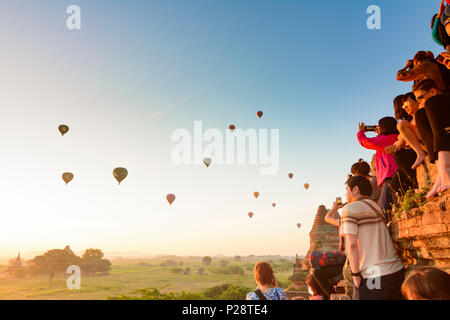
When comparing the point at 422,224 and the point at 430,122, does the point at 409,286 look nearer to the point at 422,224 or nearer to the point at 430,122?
the point at 422,224

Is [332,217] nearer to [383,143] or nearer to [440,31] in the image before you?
[383,143]

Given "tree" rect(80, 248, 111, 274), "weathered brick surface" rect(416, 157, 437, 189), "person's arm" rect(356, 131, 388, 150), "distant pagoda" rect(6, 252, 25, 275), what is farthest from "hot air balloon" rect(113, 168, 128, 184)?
"distant pagoda" rect(6, 252, 25, 275)

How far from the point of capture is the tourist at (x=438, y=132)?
3.40 meters

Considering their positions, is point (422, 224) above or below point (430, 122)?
below

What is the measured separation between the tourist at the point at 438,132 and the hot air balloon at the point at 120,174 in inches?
1018

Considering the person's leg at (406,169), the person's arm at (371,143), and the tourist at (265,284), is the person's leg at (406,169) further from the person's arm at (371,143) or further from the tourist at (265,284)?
the tourist at (265,284)

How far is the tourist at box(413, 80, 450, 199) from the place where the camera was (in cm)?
340

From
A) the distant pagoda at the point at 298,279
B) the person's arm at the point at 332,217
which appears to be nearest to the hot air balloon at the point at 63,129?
the distant pagoda at the point at 298,279

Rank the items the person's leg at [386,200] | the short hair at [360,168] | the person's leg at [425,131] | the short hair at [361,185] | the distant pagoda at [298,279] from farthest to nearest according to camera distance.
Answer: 1. the distant pagoda at [298,279]
2. the short hair at [360,168]
3. the person's leg at [386,200]
4. the short hair at [361,185]
5. the person's leg at [425,131]

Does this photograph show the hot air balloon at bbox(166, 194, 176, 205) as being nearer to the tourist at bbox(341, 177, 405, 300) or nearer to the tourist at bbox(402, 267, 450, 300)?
the tourist at bbox(341, 177, 405, 300)

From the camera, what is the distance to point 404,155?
15.6ft

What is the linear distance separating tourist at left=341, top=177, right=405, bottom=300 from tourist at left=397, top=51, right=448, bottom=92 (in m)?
1.84
